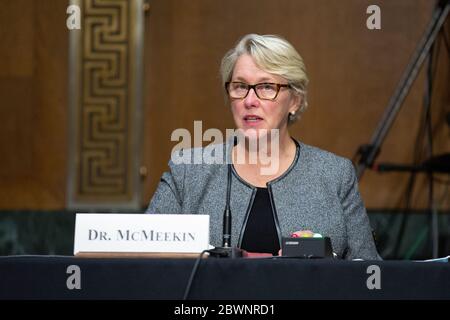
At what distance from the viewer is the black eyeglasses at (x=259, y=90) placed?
9.32ft

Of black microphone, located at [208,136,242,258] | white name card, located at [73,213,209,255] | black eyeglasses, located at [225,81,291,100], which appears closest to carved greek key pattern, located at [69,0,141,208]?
black microphone, located at [208,136,242,258]

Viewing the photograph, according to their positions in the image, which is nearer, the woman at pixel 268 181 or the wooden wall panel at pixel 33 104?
the woman at pixel 268 181

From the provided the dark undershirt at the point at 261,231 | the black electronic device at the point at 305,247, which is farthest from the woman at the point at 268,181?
the black electronic device at the point at 305,247

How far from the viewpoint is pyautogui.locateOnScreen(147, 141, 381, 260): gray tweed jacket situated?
A: 108 inches

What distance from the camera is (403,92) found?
4160 mm

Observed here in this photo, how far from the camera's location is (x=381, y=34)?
4.37 m

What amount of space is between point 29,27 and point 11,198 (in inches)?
32.0

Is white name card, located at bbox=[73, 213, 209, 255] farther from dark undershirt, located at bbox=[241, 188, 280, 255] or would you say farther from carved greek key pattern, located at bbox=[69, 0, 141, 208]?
carved greek key pattern, located at bbox=[69, 0, 141, 208]

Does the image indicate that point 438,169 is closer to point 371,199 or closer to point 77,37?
point 371,199

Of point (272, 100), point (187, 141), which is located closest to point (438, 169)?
point (187, 141)

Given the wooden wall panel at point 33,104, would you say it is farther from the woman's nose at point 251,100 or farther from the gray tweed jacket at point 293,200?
the woman's nose at point 251,100

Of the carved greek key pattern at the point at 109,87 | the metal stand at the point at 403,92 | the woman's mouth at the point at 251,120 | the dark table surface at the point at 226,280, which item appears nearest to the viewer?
the dark table surface at the point at 226,280

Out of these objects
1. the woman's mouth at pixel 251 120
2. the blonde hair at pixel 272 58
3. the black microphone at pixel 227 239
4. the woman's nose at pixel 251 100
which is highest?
the blonde hair at pixel 272 58

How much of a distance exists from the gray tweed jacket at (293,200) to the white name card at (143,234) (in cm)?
64
